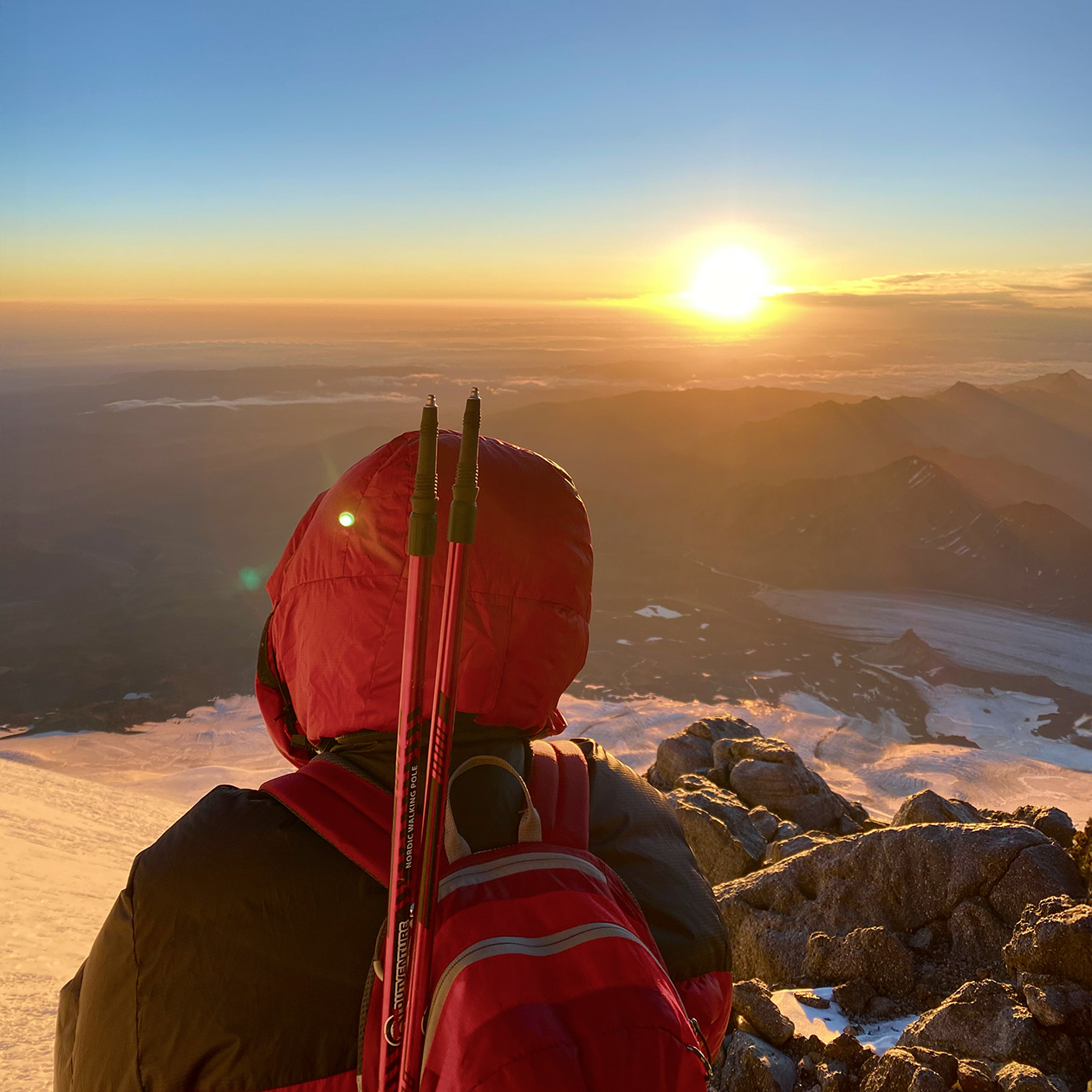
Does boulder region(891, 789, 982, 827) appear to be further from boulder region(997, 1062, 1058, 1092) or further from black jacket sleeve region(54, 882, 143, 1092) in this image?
black jacket sleeve region(54, 882, 143, 1092)

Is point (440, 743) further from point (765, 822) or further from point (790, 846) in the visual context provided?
point (765, 822)

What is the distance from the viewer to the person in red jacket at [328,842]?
1.50 m

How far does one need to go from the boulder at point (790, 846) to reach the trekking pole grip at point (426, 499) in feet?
33.6

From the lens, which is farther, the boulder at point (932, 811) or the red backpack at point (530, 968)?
the boulder at point (932, 811)

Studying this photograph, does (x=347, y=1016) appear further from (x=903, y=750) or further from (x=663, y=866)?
(x=903, y=750)

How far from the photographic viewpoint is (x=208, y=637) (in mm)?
97500

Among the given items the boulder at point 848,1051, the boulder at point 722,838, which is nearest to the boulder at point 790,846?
the boulder at point 722,838

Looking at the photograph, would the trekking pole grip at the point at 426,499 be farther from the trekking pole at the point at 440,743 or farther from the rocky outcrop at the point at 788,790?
the rocky outcrop at the point at 788,790

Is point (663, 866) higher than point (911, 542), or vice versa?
point (663, 866)

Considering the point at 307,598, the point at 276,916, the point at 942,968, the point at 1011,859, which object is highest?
the point at 307,598

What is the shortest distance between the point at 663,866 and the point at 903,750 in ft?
240

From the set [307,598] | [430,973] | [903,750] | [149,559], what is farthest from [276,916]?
[149,559]

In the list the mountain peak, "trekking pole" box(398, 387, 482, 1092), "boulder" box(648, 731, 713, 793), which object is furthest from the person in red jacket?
the mountain peak

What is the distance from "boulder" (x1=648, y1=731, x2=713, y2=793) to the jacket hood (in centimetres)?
1420
